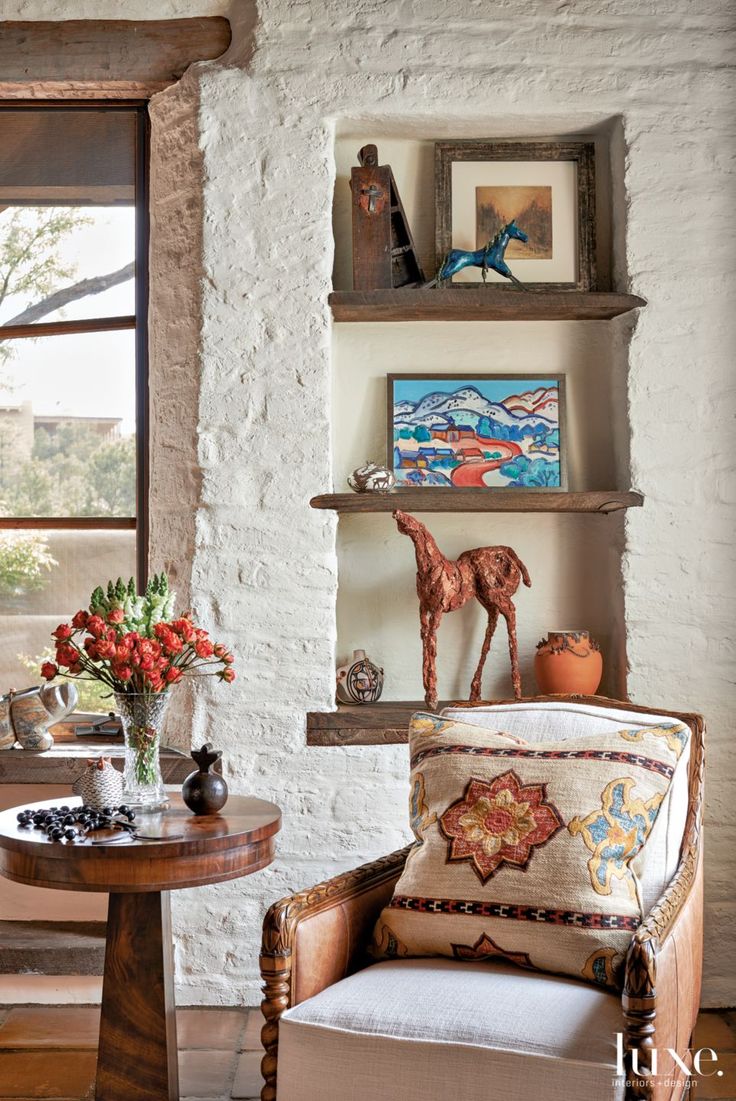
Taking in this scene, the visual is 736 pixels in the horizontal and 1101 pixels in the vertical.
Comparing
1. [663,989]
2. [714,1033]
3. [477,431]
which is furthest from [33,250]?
[714,1033]

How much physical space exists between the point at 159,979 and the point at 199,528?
4.36 ft

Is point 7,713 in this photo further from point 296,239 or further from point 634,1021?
point 634,1021

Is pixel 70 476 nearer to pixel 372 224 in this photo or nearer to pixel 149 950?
pixel 372 224

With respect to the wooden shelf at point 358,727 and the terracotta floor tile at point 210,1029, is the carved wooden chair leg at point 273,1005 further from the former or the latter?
the wooden shelf at point 358,727

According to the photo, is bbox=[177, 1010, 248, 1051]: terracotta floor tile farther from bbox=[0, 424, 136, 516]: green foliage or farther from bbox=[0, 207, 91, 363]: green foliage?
bbox=[0, 207, 91, 363]: green foliage

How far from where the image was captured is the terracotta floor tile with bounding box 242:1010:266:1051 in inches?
109

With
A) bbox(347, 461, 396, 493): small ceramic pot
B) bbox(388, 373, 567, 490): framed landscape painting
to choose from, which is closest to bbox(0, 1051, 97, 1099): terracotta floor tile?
bbox(347, 461, 396, 493): small ceramic pot

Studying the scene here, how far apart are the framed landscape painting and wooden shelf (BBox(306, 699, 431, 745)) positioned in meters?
0.72

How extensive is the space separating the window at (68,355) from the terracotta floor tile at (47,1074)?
106 cm

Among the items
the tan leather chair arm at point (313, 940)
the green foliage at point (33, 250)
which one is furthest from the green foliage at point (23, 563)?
the tan leather chair arm at point (313, 940)

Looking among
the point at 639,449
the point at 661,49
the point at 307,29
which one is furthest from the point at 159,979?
the point at 661,49

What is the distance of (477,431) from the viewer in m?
3.27

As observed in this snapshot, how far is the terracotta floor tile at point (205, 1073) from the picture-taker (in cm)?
253

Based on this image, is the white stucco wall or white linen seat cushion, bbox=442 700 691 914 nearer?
white linen seat cushion, bbox=442 700 691 914
